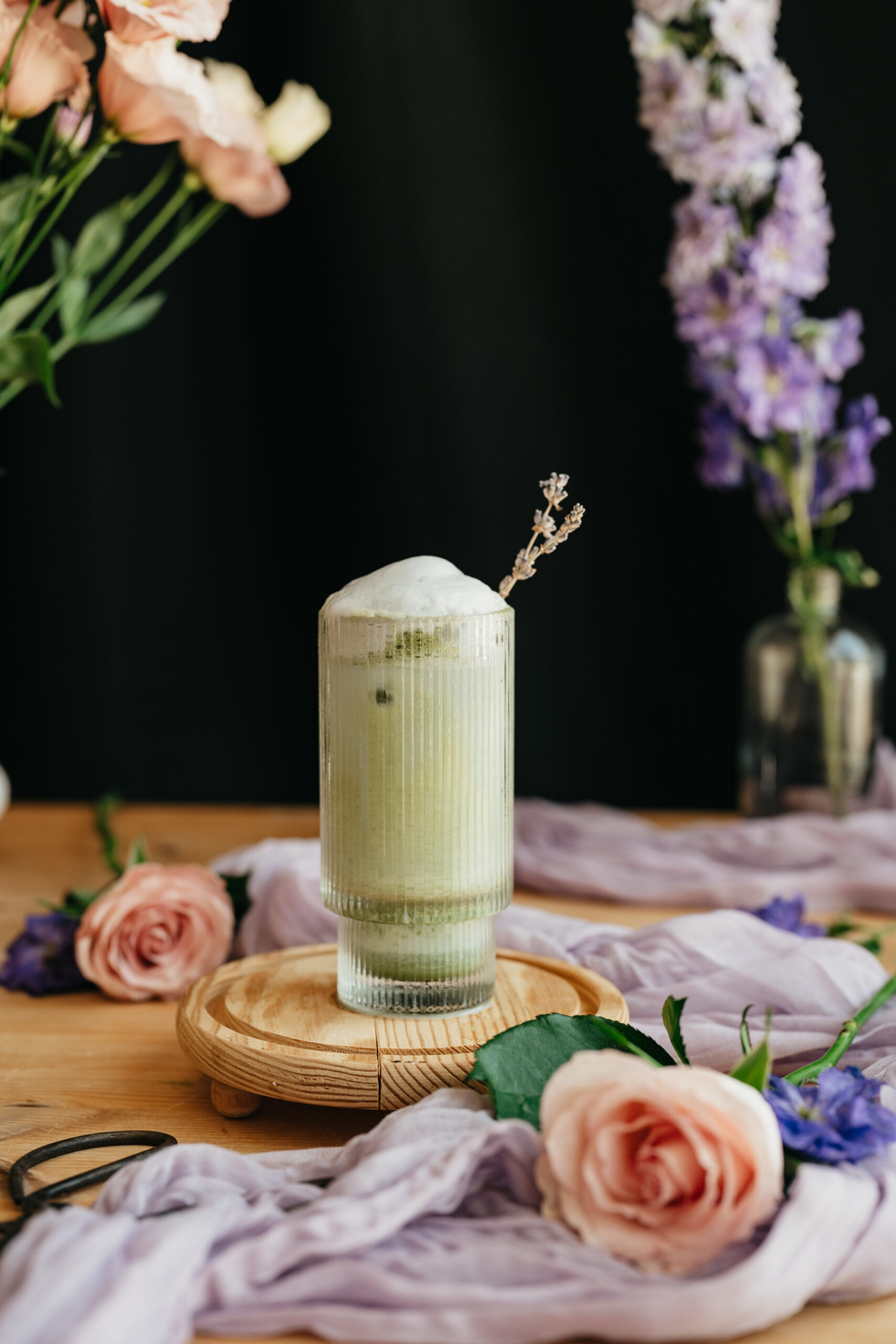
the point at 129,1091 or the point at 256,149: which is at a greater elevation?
the point at 256,149

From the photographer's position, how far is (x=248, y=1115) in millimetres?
855

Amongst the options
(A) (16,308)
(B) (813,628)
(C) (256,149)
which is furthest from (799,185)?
(A) (16,308)

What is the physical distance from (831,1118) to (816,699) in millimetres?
882

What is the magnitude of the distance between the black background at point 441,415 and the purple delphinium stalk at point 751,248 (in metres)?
0.26

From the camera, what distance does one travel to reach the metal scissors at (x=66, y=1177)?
0.70m

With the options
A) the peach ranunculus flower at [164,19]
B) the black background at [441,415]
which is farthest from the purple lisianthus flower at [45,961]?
the black background at [441,415]

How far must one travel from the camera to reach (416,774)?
83 centimetres

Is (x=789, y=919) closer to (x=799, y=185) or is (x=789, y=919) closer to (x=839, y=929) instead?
(x=839, y=929)

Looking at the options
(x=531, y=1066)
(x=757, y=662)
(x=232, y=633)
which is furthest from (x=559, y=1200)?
(x=232, y=633)

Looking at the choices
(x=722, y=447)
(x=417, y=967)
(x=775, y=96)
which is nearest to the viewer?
(x=417, y=967)

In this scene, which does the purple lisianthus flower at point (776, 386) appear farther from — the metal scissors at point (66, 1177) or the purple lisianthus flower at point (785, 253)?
the metal scissors at point (66, 1177)

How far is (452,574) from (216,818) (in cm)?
98

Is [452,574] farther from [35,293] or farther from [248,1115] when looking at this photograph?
[35,293]

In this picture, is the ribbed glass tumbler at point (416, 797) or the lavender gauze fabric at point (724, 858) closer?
the ribbed glass tumbler at point (416, 797)
